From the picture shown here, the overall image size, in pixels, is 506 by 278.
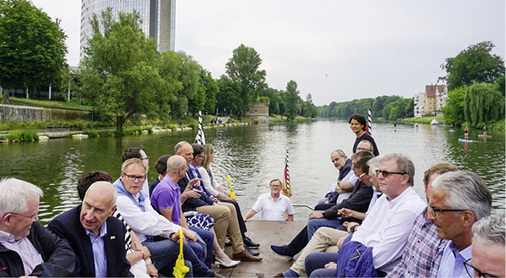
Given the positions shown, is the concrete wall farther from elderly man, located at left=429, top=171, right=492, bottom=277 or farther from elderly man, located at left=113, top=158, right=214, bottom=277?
elderly man, located at left=429, top=171, right=492, bottom=277

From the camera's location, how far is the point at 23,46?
3225 centimetres

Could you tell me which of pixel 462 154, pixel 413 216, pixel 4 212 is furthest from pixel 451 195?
pixel 462 154

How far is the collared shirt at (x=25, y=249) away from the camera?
1.94 metres

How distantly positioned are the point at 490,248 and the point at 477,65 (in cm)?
7477

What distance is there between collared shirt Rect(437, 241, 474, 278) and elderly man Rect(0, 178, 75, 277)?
2.26m

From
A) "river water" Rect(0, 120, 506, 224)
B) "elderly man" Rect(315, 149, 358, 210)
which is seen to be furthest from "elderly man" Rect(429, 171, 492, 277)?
"river water" Rect(0, 120, 506, 224)

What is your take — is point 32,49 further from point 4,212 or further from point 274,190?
point 4,212

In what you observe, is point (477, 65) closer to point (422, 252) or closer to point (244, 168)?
point (244, 168)

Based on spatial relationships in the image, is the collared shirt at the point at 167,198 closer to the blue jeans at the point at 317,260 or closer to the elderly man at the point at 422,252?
the blue jeans at the point at 317,260

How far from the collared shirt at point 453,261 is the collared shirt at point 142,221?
2327 mm

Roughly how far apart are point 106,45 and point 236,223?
104 feet

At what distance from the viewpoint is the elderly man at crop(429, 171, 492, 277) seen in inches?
74.9

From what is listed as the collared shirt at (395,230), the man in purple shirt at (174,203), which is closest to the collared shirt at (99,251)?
the man in purple shirt at (174,203)

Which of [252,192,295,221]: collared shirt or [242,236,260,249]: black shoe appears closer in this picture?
[242,236,260,249]: black shoe
